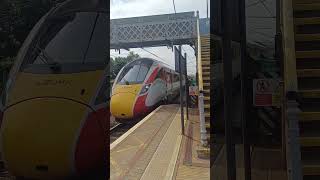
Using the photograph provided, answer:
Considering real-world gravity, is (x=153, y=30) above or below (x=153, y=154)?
above

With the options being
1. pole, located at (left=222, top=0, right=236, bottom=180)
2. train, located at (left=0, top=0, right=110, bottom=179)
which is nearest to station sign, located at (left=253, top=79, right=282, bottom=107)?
pole, located at (left=222, top=0, right=236, bottom=180)

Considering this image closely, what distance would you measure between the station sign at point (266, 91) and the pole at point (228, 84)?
0.32 m

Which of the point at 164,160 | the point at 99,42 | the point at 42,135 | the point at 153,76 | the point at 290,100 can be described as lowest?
the point at 164,160

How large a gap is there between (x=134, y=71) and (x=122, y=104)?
0.17 metres

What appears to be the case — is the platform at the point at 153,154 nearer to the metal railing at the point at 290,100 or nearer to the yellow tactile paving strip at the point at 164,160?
the yellow tactile paving strip at the point at 164,160

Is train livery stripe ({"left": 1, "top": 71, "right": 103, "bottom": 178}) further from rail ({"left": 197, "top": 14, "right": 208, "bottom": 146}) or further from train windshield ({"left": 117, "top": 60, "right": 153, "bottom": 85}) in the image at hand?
rail ({"left": 197, "top": 14, "right": 208, "bottom": 146})

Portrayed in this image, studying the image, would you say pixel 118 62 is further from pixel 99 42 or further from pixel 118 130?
pixel 118 130

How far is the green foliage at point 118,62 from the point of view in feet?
6.97

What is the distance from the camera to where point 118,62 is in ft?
7.06

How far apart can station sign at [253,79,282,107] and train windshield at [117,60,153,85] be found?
2.35 feet

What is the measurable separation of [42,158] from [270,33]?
1.59 m

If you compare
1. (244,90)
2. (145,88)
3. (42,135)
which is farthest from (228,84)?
(42,135)

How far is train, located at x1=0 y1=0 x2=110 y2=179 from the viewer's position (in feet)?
7.47

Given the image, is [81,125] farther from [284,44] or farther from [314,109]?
[314,109]
